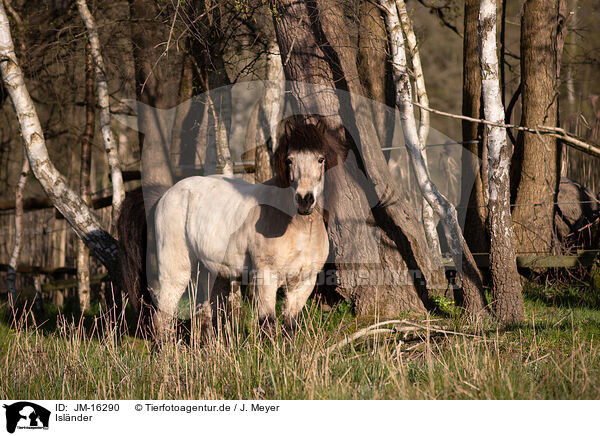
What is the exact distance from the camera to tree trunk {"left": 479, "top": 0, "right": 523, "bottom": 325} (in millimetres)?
5000

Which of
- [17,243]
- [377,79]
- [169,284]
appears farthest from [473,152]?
[17,243]

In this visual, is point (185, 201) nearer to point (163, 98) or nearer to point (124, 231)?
point (124, 231)

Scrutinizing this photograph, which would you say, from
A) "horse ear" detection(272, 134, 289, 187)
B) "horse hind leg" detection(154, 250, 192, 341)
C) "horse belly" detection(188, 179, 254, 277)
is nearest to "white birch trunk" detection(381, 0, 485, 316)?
"horse ear" detection(272, 134, 289, 187)

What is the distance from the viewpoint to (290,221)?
455 centimetres

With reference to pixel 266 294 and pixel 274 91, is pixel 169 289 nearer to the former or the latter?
pixel 266 294

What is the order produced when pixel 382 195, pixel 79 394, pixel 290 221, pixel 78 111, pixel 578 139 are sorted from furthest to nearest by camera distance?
1. pixel 78 111
2. pixel 382 195
3. pixel 290 221
4. pixel 79 394
5. pixel 578 139

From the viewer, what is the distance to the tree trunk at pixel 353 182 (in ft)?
19.0

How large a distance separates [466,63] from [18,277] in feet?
30.6

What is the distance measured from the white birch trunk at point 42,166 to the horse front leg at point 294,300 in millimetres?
2624

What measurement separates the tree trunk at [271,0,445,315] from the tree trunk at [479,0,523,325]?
0.90 metres

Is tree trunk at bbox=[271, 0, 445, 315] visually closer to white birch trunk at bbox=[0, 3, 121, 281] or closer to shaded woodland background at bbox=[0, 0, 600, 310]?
shaded woodland background at bbox=[0, 0, 600, 310]

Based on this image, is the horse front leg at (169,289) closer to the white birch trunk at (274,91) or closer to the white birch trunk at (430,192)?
the white birch trunk at (430,192)

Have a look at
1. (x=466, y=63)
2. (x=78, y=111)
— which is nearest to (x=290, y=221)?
(x=466, y=63)
